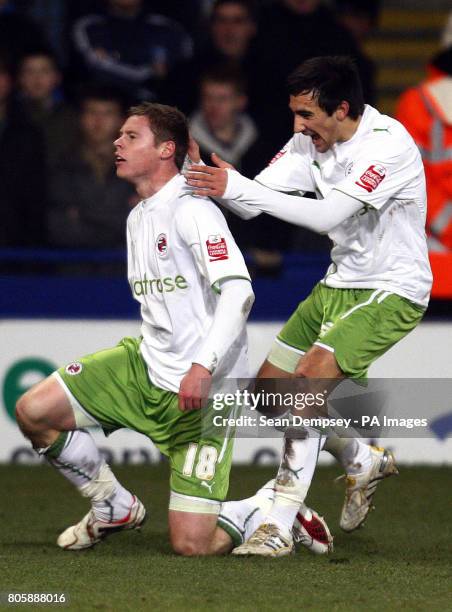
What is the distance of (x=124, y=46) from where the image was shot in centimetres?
965

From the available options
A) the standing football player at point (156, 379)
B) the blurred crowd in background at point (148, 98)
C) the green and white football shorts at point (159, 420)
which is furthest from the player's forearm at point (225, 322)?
the blurred crowd in background at point (148, 98)

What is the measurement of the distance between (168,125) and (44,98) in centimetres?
376

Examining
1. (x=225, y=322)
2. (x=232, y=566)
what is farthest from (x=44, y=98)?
(x=232, y=566)

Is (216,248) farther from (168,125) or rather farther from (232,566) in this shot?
(232,566)

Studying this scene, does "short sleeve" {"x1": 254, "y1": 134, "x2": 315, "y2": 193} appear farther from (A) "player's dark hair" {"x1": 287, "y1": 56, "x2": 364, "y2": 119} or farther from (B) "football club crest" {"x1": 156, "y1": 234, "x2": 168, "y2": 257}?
(B) "football club crest" {"x1": 156, "y1": 234, "x2": 168, "y2": 257}

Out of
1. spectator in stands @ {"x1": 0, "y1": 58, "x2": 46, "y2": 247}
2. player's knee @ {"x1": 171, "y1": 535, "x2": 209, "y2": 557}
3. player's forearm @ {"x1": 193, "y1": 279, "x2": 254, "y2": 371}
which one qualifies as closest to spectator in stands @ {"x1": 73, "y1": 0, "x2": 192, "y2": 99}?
spectator in stands @ {"x1": 0, "y1": 58, "x2": 46, "y2": 247}

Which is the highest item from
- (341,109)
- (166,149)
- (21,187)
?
(341,109)

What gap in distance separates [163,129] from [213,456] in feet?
4.28

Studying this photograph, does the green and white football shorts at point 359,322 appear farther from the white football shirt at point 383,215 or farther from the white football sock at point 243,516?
the white football sock at point 243,516

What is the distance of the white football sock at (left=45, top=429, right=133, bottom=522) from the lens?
5.58 m

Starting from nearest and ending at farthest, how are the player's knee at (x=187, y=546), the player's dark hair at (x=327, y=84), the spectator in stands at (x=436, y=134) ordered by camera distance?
1. the player's knee at (x=187, y=546)
2. the player's dark hair at (x=327, y=84)
3. the spectator in stands at (x=436, y=134)

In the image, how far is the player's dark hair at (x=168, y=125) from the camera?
564 centimetres

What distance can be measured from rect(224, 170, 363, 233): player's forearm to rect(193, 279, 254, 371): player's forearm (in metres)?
0.31

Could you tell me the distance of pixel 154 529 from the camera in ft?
20.5
